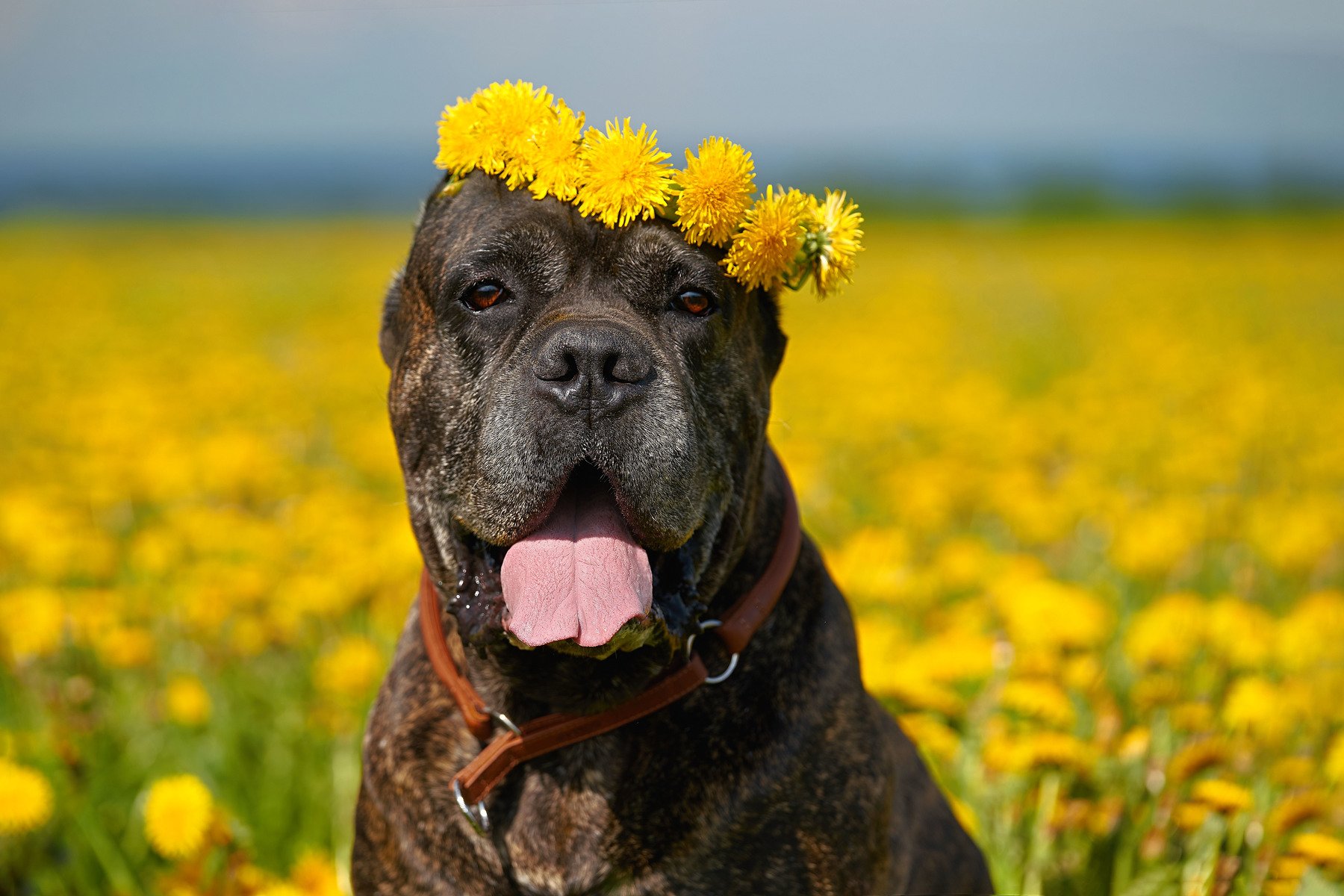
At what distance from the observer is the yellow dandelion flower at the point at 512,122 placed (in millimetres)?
2143

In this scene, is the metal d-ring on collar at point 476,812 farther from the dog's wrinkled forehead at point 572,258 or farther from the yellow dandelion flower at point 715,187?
the yellow dandelion flower at point 715,187

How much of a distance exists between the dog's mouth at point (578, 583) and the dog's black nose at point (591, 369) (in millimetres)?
126

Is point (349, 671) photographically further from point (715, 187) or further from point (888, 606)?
point (715, 187)

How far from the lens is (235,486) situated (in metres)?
4.73

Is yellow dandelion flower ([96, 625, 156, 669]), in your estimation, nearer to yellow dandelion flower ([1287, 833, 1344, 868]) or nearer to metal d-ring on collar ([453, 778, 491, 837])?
metal d-ring on collar ([453, 778, 491, 837])

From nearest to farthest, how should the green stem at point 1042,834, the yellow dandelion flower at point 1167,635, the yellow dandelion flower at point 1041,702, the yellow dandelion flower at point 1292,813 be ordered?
the yellow dandelion flower at point 1292,813 → the green stem at point 1042,834 → the yellow dandelion flower at point 1041,702 → the yellow dandelion flower at point 1167,635

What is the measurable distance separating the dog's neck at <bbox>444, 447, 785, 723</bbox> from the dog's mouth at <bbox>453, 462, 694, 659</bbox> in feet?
0.31

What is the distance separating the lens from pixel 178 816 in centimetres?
249

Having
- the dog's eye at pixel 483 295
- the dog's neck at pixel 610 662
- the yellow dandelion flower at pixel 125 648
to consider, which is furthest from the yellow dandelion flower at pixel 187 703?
the dog's eye at pixel 483 295

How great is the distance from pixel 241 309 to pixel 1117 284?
10.1 metres

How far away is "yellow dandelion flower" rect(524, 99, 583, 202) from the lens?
2109mm

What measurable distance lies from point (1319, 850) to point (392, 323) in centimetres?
202

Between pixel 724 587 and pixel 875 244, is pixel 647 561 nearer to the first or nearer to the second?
pixel 724 587

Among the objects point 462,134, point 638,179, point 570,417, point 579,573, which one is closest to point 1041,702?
point 579,573
